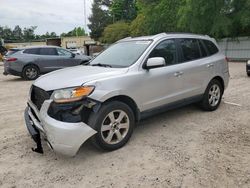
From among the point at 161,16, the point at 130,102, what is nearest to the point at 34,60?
the point at 130,102

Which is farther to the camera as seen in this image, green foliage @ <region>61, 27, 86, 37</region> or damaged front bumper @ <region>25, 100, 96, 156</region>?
green foliage @ <region>61, 27, 86, 37</region>

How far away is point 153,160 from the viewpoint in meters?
3.68

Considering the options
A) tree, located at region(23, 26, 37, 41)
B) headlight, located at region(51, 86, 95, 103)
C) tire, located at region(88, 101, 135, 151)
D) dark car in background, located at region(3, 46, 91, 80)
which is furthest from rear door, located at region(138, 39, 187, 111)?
tree, located at region(23, 26, 37, 41)

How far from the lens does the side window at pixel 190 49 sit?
204 inches

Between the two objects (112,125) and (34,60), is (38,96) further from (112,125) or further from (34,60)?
(34,60)

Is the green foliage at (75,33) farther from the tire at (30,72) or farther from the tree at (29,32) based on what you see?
the tire at (30,72)

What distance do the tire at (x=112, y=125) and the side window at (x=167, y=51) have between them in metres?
1.22

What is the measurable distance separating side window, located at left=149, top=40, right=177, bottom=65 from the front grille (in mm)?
1913

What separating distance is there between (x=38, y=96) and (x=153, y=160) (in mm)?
1917

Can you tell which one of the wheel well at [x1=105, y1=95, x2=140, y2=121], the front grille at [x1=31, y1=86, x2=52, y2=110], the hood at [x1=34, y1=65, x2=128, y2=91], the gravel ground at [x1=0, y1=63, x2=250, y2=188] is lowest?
the gravel ground at [x1=0, y1=63, x2=250, y2=188]

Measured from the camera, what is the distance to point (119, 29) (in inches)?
1896

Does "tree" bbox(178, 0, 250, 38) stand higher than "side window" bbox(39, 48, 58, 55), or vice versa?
"tree" bbox(178, 0, 250, 38)

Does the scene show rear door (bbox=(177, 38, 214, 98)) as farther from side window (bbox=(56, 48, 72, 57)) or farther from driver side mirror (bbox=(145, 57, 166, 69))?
side window (bbox=(56, 48, 72, 57))

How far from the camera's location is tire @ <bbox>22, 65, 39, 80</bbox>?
39.8 ft
